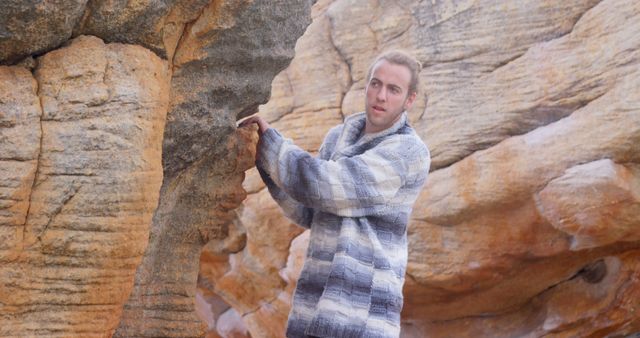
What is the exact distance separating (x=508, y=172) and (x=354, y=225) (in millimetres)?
3624

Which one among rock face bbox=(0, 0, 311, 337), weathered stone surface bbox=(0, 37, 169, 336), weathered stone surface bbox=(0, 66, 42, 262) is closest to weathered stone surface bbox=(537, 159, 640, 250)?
rock face bbox=(0, 0, 311, 337)

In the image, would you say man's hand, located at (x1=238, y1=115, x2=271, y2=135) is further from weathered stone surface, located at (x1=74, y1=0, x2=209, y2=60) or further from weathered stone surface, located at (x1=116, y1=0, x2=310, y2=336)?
weathered stone surface, located at (x1=74, y1=0, x2=209, y2=60)

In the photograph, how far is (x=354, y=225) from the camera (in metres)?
4.70

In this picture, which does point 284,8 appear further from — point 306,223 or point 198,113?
point 306,223

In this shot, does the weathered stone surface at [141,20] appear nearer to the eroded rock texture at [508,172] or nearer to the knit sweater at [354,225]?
the knit sweater at [354,225]

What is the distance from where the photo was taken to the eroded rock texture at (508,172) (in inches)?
303

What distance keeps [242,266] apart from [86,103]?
5755 mm

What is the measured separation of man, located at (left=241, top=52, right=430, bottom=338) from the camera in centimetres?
463

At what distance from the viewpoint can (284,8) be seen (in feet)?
16.5

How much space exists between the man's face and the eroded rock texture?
10.2ft

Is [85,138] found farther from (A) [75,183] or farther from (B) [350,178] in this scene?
(B) [350,178]

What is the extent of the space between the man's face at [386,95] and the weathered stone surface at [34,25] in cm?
159

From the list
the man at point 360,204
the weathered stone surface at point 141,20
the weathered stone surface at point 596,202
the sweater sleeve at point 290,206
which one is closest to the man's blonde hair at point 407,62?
the man at point 360,204

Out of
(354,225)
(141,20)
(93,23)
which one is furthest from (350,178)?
(93,23)
